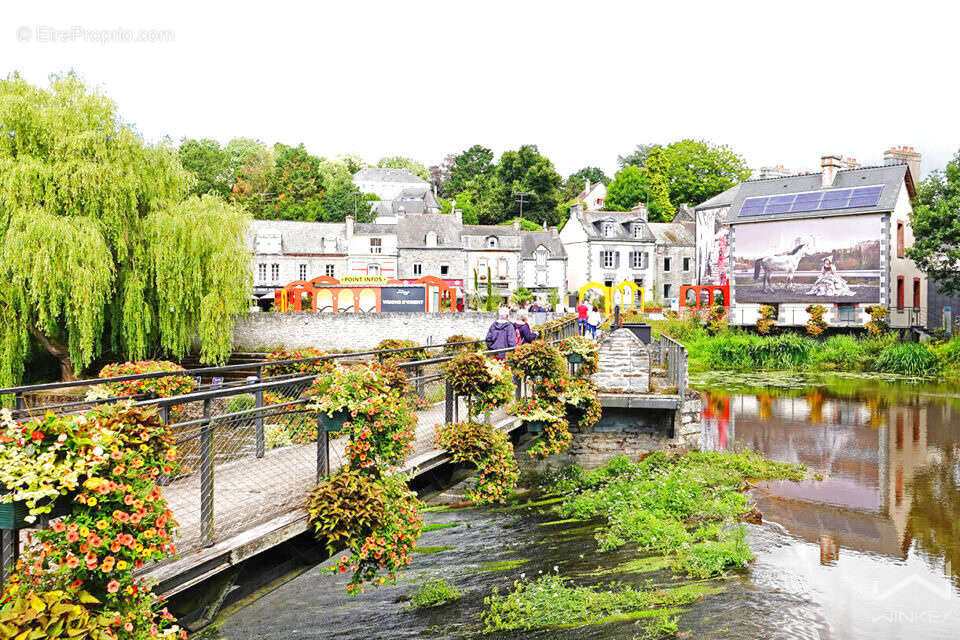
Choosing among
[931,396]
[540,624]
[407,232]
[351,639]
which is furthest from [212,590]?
[407,232]

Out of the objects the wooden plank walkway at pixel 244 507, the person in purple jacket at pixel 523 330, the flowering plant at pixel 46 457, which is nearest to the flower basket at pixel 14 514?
the flowering plant at pixel 46 457

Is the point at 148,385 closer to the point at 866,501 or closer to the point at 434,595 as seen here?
the point at 434,595

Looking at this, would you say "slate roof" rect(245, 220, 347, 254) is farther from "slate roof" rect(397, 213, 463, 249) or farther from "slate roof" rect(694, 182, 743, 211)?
"slate roof" rect(694, 182, 743, 211)

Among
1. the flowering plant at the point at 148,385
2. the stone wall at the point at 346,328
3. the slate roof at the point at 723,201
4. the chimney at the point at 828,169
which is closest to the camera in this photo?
Answer: the flowering plant at the point at 148,385

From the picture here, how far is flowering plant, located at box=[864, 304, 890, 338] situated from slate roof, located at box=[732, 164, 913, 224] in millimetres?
5609

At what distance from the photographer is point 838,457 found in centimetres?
1623

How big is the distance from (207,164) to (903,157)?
52.3 metres

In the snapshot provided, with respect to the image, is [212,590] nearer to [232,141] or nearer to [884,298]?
[884,298]

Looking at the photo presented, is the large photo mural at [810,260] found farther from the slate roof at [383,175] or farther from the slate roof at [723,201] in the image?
the slate roof at [383,175]

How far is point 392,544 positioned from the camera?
217 inches

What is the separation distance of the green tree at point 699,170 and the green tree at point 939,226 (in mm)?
32967

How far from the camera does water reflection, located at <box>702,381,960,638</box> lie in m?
8.60

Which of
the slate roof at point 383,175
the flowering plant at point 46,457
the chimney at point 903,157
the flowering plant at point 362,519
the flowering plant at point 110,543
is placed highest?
the slate roof at point 383,175

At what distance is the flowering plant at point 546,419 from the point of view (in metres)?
10.7
